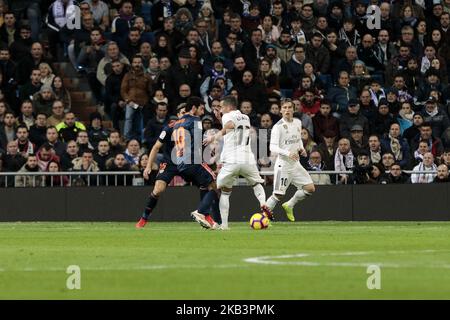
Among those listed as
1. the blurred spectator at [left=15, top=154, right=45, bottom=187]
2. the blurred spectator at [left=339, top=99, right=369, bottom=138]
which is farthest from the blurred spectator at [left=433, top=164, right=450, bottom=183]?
the blurred spectator at [left=15, top=154, right=45, bottom=187]

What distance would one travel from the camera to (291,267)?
41.4 feet

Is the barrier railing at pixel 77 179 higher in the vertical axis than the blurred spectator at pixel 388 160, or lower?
lower

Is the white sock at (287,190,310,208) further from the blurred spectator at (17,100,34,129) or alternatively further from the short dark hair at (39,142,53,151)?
the blurred spectator at (17,100,34,129)

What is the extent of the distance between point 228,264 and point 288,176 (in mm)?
11228

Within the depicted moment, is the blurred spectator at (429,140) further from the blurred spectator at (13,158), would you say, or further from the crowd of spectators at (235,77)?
the blurred spectator at (13,158)

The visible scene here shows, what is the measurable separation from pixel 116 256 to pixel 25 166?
13.7m

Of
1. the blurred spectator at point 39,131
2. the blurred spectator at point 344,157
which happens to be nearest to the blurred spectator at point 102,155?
the blurred spectator at point 39,131

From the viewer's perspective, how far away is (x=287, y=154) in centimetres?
2344

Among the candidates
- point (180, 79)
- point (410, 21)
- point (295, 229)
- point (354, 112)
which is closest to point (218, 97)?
point (180, 79)

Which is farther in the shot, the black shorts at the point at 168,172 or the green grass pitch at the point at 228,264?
the black shorts at the point at 168,172

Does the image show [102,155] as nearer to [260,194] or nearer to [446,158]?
[260,194]

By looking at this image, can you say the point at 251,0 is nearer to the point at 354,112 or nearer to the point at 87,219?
the point at 354,112

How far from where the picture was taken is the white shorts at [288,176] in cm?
2402

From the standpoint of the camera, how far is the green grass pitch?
34.5 feet
